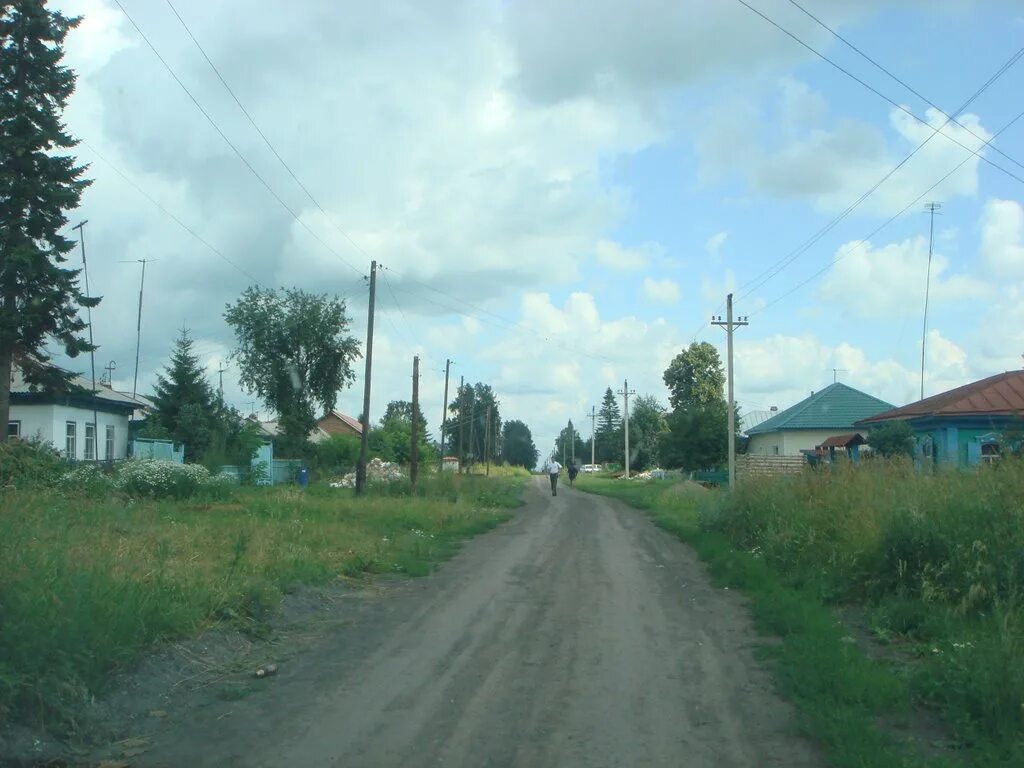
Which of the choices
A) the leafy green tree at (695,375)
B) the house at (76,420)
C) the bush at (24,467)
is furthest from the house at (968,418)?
the leafy green tree at (695,375)

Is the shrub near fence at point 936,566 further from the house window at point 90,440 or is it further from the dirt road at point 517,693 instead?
the house window at point 90,440

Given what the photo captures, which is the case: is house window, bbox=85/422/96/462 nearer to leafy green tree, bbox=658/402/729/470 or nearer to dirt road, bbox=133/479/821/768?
leafy green tree, bbox=658/402/729/470

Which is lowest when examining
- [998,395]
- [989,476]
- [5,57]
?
[989,476]

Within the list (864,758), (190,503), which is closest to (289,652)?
(864,758)

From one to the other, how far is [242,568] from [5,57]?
20.2m

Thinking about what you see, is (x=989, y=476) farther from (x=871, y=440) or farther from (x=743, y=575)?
(x=871, y=440)

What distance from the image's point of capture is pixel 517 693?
7.85 metres

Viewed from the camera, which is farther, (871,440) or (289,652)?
(871,440)

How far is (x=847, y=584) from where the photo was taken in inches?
480

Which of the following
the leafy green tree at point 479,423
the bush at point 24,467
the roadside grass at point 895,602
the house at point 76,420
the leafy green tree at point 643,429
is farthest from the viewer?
the leafy green tree at point 479,423

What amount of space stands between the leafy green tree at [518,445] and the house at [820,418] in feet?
297

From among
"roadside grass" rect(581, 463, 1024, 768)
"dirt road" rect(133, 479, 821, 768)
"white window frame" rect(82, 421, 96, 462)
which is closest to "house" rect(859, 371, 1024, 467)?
"roadside grass" rect(581, 463, 1024, 768)

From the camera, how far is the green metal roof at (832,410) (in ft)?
167

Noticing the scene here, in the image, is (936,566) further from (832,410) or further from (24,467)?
(832,410)
